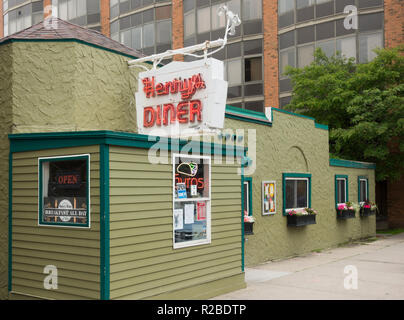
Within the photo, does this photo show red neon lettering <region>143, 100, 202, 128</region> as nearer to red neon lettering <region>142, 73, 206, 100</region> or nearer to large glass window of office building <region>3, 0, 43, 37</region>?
red neon lettering <region>142, 73, 206, 100</region>

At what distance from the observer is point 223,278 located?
8.76 meters

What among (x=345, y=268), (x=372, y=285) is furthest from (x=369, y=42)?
(x=372, y=285)

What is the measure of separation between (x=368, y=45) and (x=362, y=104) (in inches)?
193

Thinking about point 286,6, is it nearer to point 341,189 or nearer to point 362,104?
point 362,104

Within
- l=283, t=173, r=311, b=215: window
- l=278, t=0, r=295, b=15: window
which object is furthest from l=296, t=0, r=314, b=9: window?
l=283, t=173, r=311, b=215: window

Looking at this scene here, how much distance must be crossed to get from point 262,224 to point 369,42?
47.6ft

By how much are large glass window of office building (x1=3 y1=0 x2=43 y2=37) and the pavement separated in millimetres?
31927

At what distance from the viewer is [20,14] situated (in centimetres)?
3841

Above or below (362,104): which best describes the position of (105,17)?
above

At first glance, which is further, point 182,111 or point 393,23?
point 393,23

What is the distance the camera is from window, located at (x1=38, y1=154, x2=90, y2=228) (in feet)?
22.4

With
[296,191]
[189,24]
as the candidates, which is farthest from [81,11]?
[296,191]

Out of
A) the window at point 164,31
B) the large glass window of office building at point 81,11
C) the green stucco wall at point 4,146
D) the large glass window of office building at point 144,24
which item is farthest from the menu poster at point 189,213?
the large glass window of office building at point 81,11

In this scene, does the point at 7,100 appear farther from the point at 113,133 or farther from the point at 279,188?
the point at 279,188
